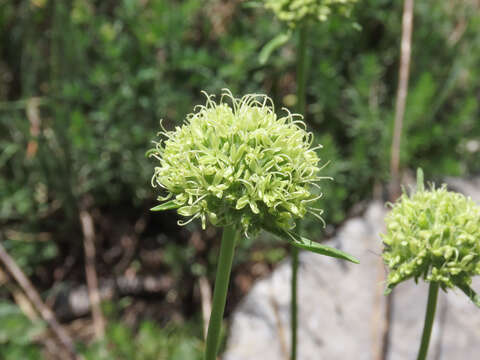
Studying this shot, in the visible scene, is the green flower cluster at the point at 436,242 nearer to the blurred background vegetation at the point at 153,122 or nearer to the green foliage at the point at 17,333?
the blurred background vegetation at the point at 153,122

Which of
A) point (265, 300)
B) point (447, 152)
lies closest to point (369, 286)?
point (265, 300)

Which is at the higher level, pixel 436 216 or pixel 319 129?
pixel 319 129

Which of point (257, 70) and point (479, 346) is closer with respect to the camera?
point (479, 346)

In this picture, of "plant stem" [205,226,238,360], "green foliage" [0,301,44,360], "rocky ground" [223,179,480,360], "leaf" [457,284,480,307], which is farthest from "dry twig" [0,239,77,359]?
"leaf" [457,284,480,307]

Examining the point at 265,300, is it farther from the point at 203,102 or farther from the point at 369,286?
the point at 203,102

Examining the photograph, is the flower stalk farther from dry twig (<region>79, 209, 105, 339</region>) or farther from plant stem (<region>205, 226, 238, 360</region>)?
dry twig (<region>79, 209, 105, 339</region>)

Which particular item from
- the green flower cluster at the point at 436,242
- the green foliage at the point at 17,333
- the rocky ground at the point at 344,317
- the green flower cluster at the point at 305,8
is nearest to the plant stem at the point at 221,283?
the green flower cluster at the point at 436,242
